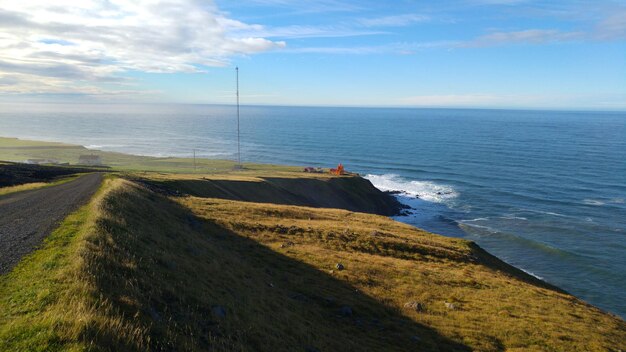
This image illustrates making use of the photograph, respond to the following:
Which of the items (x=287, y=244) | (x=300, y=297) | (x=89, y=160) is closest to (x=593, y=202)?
(x=287, y=244)

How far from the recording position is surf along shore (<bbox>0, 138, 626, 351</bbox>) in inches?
→ 443

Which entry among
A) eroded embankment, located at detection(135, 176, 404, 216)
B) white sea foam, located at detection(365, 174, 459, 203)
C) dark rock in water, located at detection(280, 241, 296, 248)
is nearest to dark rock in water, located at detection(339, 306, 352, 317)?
dark rock in water, located at detection(280, 241, 296, 248)

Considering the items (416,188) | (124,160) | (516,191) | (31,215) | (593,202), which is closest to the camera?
(31,215)

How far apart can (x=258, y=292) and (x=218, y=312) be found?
5.50 m

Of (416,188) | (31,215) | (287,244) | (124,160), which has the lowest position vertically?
(416,188)

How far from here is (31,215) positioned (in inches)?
954

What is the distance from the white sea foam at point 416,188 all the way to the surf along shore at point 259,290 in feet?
186

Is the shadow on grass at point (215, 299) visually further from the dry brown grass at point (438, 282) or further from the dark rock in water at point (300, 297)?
the dry brown grass at point (438, 282)

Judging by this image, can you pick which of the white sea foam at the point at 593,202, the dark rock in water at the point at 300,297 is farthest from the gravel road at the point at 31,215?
the white sea foam at the point at 593,202

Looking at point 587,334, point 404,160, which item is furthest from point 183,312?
point 404,160

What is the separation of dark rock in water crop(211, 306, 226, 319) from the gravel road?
7.88 m

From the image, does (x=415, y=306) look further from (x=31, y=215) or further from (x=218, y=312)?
(x=31, y=215)

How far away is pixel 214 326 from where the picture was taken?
45.3ft

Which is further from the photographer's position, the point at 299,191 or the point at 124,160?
the point at 124,160
